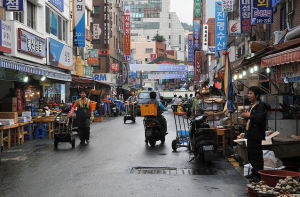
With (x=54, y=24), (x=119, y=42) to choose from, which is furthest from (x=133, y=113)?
(x=119, y=42)

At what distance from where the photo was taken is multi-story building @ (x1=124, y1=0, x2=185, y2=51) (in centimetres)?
14450

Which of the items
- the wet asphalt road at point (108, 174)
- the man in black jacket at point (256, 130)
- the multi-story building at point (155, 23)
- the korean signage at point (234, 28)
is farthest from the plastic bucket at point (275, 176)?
the multi-story building at point (155, 23)

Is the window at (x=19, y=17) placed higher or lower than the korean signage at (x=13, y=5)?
higher

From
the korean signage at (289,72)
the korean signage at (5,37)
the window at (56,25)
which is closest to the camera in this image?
the korean signage at (289,72)

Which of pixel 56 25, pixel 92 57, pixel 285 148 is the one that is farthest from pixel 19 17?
pixel 92 57

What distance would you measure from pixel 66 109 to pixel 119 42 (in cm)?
4951

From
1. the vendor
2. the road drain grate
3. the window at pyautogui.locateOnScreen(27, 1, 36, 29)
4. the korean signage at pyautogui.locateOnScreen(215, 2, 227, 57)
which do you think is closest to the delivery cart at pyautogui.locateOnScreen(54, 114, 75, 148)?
the vendor

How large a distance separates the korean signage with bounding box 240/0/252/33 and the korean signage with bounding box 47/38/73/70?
39.7ft

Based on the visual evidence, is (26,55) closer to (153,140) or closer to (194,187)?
(153,140)

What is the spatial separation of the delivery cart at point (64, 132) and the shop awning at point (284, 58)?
6.84 meters

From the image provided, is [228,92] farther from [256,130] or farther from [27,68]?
[27,68]

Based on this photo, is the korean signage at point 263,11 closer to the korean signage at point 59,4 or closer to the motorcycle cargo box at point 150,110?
the motorcycle cargo box at point 150,110

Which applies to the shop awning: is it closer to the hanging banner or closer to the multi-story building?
the hanging banner

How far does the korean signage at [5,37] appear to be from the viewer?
1509cm
